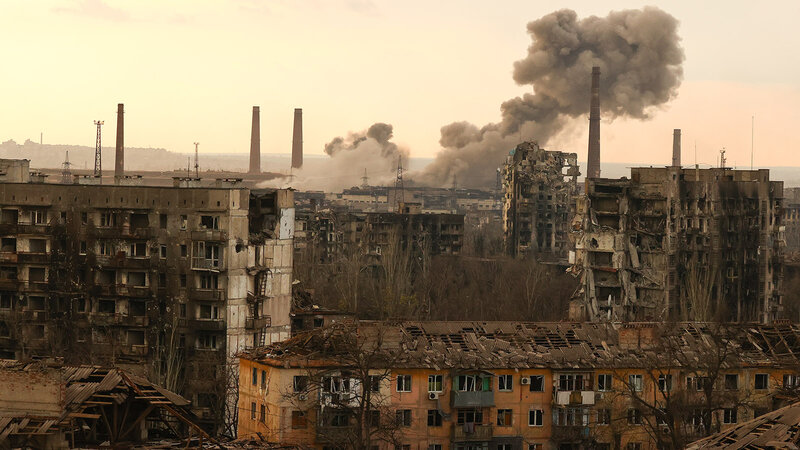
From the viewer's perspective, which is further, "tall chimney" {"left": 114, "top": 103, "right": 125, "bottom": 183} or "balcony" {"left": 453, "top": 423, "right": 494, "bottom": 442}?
"tall chimney" {"left": 114, "top": 103, "right": 125, "bottom": 183}

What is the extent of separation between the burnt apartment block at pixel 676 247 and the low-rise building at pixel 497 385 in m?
34.3

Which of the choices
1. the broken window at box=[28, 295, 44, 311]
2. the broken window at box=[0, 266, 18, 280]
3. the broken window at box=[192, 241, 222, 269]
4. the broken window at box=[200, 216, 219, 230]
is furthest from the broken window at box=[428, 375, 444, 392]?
the broken window at box=[0, 266, 18, 280]

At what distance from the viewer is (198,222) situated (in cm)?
7169

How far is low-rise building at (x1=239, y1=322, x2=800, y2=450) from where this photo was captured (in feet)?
170

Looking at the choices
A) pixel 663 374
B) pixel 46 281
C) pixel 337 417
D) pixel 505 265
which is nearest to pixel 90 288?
pixel 46 281

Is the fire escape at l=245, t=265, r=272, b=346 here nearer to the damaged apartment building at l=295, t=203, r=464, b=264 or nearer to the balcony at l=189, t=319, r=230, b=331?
the balcony at l=189, t=319, r=230, b=331

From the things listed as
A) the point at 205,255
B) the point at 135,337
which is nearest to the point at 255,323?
the point at 205,255

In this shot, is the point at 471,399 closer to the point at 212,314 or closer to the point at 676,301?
the point at 212,314

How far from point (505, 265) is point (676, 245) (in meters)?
37.1

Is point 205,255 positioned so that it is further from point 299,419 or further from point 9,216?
point 299,419

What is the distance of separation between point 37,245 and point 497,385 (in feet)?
89.3

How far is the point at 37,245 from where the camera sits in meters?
74.1

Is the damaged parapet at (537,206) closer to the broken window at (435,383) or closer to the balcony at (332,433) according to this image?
the broken window at (435,383)

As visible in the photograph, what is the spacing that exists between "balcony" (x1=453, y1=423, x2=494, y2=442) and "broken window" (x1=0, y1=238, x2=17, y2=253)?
27.5 m
